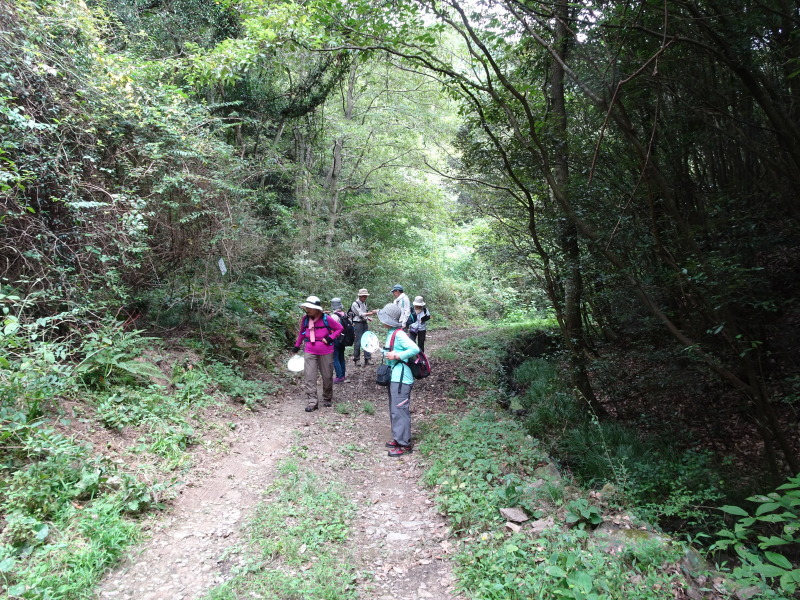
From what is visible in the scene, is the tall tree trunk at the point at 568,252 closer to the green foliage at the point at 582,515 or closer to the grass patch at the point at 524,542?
the grass patch at the point at 524,542

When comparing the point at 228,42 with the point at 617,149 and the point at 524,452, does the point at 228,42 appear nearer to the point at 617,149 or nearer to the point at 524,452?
the point at 617,149

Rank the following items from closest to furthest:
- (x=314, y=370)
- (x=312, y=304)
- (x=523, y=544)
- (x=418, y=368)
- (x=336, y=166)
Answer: (x=523, y=544) → (x=418, y=368) → (x=312, y=304) → (x=314, y=370) → (x=336, y=166)

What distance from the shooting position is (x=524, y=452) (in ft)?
18.2

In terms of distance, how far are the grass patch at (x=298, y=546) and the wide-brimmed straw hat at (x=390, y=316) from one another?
2.33m

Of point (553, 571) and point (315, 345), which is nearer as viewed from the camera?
point (553, 571)

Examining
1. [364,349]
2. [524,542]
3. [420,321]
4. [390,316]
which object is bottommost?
[524,542]

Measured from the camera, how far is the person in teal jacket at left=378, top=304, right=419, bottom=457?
6.42m

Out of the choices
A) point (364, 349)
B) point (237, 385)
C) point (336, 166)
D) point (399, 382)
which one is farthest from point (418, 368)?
point (336, 166)

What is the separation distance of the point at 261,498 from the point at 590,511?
135 inches

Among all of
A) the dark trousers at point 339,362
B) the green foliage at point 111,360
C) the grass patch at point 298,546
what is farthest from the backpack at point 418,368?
the green foliage at point 111,360

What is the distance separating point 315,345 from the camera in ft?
25.9

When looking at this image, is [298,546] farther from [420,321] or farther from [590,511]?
[420,321]

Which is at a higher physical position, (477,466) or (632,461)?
(477,466)

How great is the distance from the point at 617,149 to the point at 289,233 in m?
9.69
